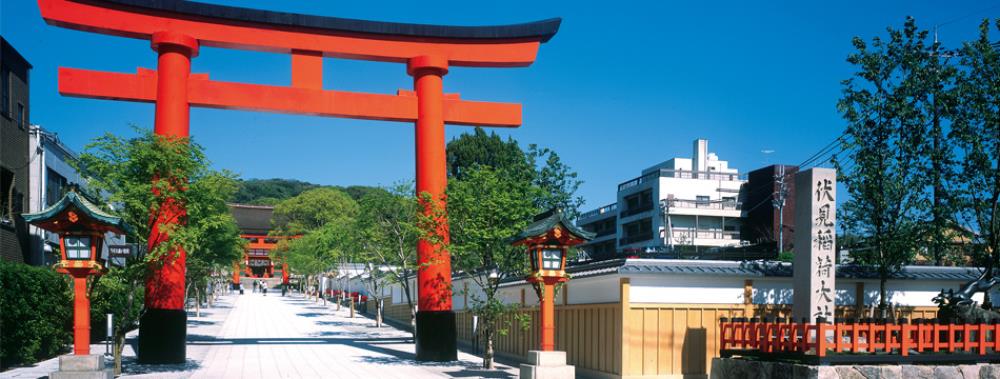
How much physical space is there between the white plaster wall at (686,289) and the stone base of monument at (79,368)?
11.3 m

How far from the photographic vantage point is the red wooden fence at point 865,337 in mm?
16203

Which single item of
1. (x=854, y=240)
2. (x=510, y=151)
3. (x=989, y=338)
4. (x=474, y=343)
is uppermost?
(x=510, y=151)

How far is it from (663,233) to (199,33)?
44.8m

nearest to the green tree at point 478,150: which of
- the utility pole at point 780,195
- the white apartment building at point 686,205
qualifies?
the white apartment building at point 686,205

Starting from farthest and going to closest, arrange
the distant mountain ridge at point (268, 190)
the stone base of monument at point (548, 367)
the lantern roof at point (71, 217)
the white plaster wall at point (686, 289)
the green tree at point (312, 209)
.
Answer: the distant mountain ridge at point (268, 190)
the green tree at point (312, 209)
the white plaster wall at point (686, 289)
the stone base of monument at point (548, 367)
the lantern roof at point (71, 217)

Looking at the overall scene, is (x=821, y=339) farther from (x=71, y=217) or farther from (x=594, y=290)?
(x=71, y=217)

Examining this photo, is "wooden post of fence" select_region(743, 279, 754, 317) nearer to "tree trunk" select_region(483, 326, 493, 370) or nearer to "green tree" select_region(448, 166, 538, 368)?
"green tree" select_region(448, 166, 538, 368)

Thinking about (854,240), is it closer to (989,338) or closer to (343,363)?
(989,338)

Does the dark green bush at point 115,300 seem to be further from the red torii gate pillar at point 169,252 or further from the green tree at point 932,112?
the green tree at point 932,112

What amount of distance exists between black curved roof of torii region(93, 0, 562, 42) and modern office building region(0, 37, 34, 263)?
13.9 ft

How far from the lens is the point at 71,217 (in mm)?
16922

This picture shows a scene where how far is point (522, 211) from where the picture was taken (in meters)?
22.7

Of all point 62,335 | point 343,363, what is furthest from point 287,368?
point 62,335

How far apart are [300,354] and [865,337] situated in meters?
16.9
